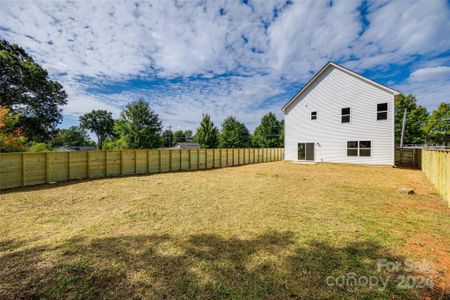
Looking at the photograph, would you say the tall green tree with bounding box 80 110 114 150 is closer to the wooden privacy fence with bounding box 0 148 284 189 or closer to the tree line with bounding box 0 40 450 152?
the tree line with bounding box 0 40 450 152

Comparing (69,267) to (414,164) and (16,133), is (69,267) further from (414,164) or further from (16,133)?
(414,164)

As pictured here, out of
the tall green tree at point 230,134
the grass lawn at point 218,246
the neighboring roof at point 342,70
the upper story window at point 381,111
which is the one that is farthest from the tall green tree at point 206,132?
the grass lawn at point 218,246

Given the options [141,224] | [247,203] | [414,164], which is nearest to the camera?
[141,224]

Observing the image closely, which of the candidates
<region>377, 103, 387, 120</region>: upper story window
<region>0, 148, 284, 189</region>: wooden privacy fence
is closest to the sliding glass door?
<region>377, 103, 387, 120</region>: upper story window

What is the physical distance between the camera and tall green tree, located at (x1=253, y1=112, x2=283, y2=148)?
43519mm

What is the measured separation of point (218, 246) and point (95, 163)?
10342mm

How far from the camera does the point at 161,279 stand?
7.96 ft

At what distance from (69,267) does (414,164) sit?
76.8 ft

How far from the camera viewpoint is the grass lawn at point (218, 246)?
2.29 m

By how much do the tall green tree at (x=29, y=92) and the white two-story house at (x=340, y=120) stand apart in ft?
98.2

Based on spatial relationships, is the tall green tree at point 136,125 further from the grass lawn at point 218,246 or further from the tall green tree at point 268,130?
the tall green tree at point 268,130

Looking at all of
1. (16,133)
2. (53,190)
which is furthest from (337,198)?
(16,133)

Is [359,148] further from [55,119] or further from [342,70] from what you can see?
[55,119]

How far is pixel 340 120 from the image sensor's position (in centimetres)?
1702
